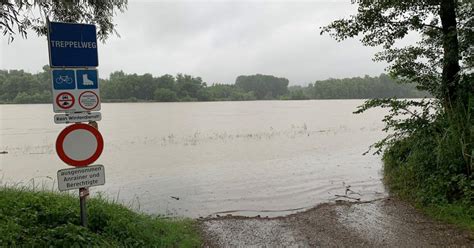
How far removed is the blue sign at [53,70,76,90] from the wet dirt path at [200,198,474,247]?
8.90ft

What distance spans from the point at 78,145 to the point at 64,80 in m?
0.64

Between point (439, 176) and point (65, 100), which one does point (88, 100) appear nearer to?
point (65, 100)

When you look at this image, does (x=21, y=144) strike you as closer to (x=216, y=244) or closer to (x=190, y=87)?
(x=216, y=244)

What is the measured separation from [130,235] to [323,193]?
596cm

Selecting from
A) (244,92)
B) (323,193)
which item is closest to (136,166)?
(323,193)

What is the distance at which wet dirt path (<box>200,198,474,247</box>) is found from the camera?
→ 442 centimetres

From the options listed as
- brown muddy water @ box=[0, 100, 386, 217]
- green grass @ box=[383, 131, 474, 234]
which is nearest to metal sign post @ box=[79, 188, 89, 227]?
brown muddy water @ box=[0, 100, 386, 217]

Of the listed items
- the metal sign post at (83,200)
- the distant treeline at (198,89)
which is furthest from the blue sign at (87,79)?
the distant treeline at (198,89)

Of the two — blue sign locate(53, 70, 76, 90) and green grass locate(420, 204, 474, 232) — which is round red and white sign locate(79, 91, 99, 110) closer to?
blue sign locate(53, 70, 76, 90)

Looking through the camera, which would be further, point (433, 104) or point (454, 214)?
point (433, 104)

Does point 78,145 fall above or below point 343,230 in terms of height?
above

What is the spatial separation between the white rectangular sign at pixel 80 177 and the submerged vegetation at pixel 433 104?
15.8 ft

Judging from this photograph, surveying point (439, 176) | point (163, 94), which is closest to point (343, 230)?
point (439, 176)

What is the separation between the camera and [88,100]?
3.35 metres
